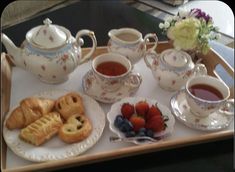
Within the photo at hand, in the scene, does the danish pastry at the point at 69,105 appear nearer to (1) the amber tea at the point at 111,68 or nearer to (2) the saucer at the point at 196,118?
(1) the amber tea at the point at 111,68

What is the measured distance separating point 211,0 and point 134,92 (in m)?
1.04

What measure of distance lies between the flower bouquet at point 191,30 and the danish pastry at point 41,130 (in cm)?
35

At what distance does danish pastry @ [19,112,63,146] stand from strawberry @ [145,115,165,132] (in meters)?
0.18

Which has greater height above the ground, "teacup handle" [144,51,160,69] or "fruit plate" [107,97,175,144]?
"teacup handle" [144,51,160,69]

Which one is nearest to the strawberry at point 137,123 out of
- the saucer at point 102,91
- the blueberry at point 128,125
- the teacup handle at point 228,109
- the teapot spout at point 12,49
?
the blueberry at point 128,125

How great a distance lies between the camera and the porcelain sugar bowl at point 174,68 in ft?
2.68

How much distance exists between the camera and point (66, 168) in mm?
677

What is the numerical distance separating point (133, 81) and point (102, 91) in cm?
9

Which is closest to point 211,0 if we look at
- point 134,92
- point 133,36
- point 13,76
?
point 133,36

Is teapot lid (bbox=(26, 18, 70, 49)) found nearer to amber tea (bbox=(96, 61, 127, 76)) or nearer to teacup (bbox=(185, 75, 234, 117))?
amber tea (bbox=(96, 61, 127, 76))

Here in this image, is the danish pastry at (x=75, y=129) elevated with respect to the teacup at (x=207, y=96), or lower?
lower

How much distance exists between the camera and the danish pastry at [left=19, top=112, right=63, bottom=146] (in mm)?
680

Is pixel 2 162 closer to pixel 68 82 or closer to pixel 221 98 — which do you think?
pixel 68 82

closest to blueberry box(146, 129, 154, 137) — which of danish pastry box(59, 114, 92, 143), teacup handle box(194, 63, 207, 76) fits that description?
danish pastry box(59, 114, 92, 143)
